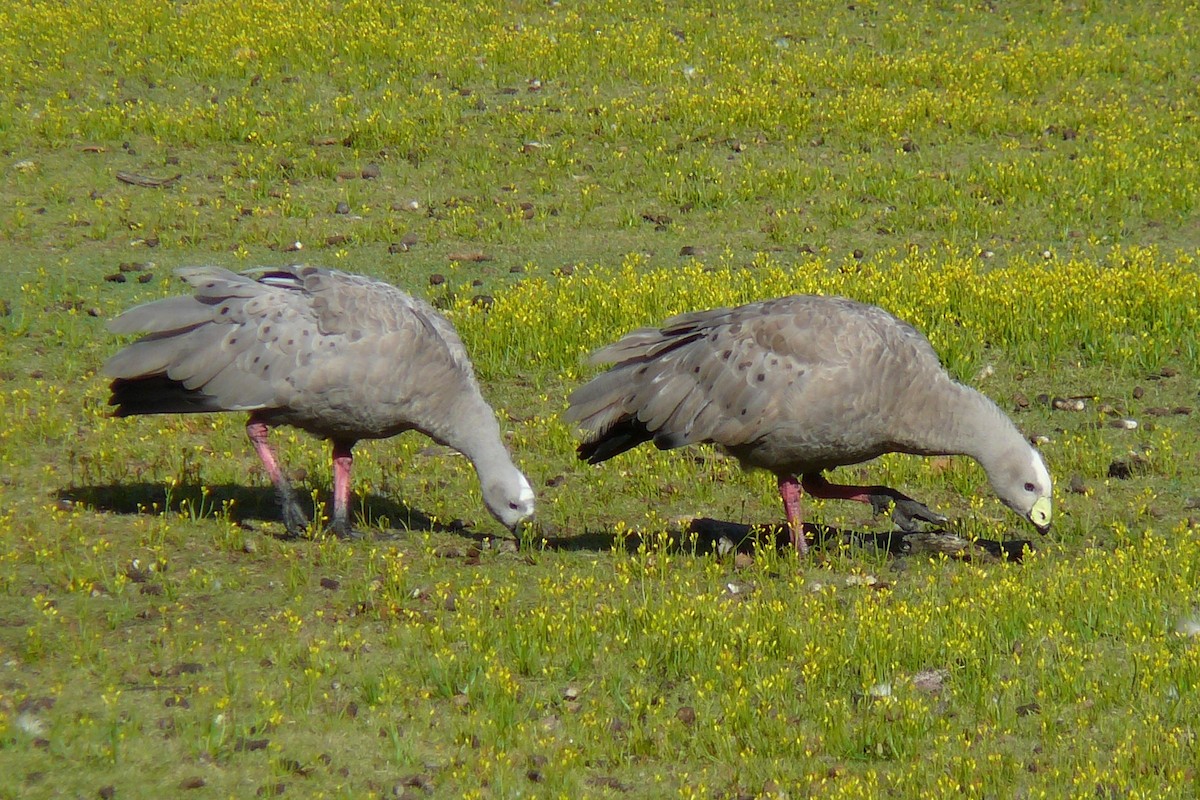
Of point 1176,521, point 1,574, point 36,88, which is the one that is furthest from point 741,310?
point 36,88

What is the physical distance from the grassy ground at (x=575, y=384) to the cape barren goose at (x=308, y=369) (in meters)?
0.70

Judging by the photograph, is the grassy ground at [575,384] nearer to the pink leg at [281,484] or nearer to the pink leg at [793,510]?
the pink leg at [793,510]

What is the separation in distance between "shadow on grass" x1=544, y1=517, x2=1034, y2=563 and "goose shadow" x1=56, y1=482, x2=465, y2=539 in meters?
0.94

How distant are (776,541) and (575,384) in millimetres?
2976

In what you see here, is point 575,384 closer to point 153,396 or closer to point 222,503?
point 222,503

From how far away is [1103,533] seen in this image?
33.5ft

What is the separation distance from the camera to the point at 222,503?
10.3 m

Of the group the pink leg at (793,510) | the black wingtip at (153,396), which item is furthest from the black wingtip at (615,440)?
the black wingtip at (153,396)

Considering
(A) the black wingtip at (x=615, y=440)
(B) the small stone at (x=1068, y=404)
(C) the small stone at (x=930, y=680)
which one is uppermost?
(A) the black wingtip at (x=615, y=440)

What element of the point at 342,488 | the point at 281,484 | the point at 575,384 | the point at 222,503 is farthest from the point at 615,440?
the point at 222,503

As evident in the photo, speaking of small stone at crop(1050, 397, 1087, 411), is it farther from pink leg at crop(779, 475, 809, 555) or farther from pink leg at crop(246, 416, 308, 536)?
pink leg at crop(246, 416, 308, 536)

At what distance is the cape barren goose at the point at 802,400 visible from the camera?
9.37 m

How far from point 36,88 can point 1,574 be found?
501 inches

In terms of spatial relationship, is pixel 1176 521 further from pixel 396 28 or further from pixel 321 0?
pixel 321 0
